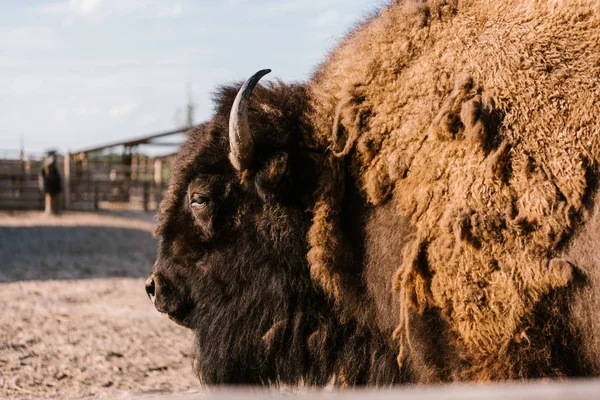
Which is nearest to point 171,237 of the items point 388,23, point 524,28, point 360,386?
point 360,386

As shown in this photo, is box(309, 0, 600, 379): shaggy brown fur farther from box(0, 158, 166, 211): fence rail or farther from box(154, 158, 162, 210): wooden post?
box(154, 158, 162, 210): wooden post

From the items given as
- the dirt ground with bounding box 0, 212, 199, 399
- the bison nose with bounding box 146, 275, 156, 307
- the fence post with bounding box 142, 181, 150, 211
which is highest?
the fence post with bounding box 142, 181, 150, 211

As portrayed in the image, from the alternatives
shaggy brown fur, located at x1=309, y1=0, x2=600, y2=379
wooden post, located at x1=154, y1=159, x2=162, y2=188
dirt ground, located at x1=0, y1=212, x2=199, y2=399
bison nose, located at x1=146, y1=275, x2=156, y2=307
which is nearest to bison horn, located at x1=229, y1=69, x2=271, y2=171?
shaggy brown fur, located at x1=309, y1=0, x2=600, y2=379

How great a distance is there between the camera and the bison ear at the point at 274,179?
3.24m

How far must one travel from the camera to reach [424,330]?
295cm

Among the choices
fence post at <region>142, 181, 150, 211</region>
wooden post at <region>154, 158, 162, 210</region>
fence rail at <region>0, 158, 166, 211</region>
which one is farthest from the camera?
wooden post at <region>154, 158, 162, 210</region>

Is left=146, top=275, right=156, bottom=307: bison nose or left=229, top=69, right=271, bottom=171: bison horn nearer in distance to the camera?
left=229, top=69, right=271, bottom=171: bison horn

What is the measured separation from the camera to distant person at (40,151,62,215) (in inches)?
856

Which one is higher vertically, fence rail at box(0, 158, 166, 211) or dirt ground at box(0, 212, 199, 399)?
fence rail at box(0, 158, 166, 211)

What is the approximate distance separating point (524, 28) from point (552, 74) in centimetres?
28

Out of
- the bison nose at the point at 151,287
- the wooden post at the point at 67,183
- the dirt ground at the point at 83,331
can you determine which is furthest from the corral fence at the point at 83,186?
the bison nose at the point at 151,287

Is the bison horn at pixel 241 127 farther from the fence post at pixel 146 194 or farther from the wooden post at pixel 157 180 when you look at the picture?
the wooden post at pixel 157 180

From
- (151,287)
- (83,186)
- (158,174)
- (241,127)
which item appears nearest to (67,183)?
(83,186)

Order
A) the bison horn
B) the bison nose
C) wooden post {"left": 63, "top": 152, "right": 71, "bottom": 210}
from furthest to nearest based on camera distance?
wooden post {"left": 63, "top": 152, "right": 71, "bottom": 210}
the bison nose
the bison horn
